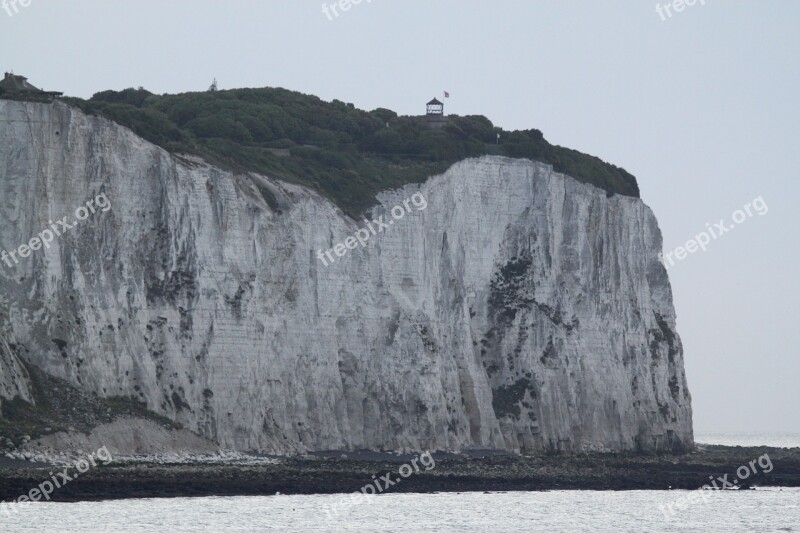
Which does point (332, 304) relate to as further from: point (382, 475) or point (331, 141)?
point (331, 141)

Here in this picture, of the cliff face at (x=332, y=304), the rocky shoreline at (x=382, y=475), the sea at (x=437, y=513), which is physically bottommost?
the sea at (x=437, y=513)

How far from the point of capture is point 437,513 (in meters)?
53.7

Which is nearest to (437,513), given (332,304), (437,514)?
(437,514)

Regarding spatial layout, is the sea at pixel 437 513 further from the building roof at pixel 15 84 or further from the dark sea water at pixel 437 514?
the building roof at pixel 15 84

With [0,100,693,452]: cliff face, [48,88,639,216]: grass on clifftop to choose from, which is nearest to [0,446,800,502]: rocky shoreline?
[0,100,693,452]: cliff face

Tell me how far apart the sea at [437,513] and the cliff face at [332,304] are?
908 centimetres

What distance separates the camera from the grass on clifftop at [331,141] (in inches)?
2894

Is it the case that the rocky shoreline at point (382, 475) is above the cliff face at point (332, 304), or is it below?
below

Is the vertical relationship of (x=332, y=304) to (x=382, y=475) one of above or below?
above

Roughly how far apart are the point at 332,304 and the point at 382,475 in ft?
32.3

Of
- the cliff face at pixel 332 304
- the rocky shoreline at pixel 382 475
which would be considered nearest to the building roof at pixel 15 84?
the cliff face at pixel 332 304

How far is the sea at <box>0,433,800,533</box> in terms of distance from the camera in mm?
47281

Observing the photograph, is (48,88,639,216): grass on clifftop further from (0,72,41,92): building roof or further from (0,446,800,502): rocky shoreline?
(0,446,800,502): rocky shoreline

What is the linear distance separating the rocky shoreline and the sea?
1.92 ft
